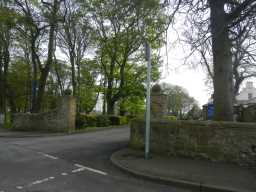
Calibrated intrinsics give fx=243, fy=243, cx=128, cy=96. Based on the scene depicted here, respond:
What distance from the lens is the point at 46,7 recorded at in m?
19.5

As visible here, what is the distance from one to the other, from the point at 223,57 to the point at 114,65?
61.7 feet

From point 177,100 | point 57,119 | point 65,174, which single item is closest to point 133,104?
point 57,119

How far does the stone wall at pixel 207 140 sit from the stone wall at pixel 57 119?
868cm

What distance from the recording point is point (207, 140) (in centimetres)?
750

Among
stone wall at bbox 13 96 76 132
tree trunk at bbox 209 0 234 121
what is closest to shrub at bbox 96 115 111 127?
stone wall at bbox 13 96 76 132

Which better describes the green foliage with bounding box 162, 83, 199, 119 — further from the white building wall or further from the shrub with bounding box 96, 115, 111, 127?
the shrub with bounding box 96, 115, 111, 127

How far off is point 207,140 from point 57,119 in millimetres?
11274

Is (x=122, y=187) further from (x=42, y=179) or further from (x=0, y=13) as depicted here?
(x=0, y=13)

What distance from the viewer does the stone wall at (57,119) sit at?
15945mm

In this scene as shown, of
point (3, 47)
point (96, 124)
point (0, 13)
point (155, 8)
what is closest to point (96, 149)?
point (155, 8)

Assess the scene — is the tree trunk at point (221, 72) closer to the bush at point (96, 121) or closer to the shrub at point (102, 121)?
the bush at point (96, 121)

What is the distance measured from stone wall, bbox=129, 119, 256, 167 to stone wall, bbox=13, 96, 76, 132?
342 inches

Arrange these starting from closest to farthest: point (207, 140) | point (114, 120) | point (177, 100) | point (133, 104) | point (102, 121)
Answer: point (207, 140)
point (102, 121)
point (114, 120)
point (133, 104)
point (177, 100)

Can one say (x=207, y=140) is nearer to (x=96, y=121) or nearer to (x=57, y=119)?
(x=57, y=119)
